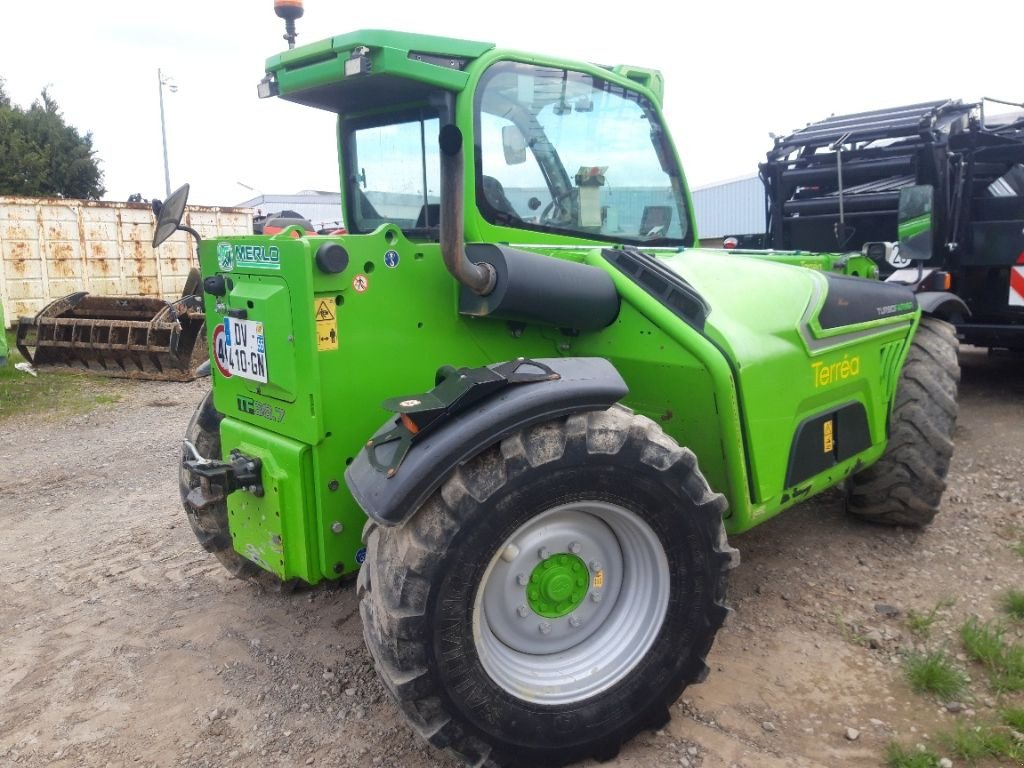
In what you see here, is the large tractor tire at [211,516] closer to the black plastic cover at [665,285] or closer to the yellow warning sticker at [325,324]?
the yellow warning sticker at [325,324]

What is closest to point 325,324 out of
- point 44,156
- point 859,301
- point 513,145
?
point 513,145

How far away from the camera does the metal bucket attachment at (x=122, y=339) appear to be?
31.7ft

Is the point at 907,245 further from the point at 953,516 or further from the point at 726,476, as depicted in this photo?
the point at 726,476

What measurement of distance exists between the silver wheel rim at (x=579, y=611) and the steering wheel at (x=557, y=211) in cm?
122

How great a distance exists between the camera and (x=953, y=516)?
4520 mm

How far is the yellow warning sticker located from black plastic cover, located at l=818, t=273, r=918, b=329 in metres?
1.96

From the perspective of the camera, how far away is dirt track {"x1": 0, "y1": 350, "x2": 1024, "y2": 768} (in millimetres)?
2682

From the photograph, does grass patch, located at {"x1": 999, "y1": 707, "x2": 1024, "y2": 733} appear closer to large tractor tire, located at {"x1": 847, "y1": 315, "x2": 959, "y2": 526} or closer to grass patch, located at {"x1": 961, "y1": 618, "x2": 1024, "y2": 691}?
grass patch, located at {"x1": 961, "y1": 618, "x2": 1024, "y2": 691}

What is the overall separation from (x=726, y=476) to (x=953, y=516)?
7.46ft

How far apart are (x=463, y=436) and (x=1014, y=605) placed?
269 cm

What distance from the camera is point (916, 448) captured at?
4059 millimetres

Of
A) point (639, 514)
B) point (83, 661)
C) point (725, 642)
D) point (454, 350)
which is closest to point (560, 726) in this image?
point (639, 514)

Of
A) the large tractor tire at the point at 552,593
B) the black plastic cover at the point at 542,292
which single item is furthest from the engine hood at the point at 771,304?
the large tractor tire at the point at 552,593

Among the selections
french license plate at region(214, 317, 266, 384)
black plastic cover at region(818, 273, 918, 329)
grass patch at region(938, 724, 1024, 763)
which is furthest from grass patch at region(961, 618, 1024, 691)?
french license plate at region(214, 317, 266, 384)
